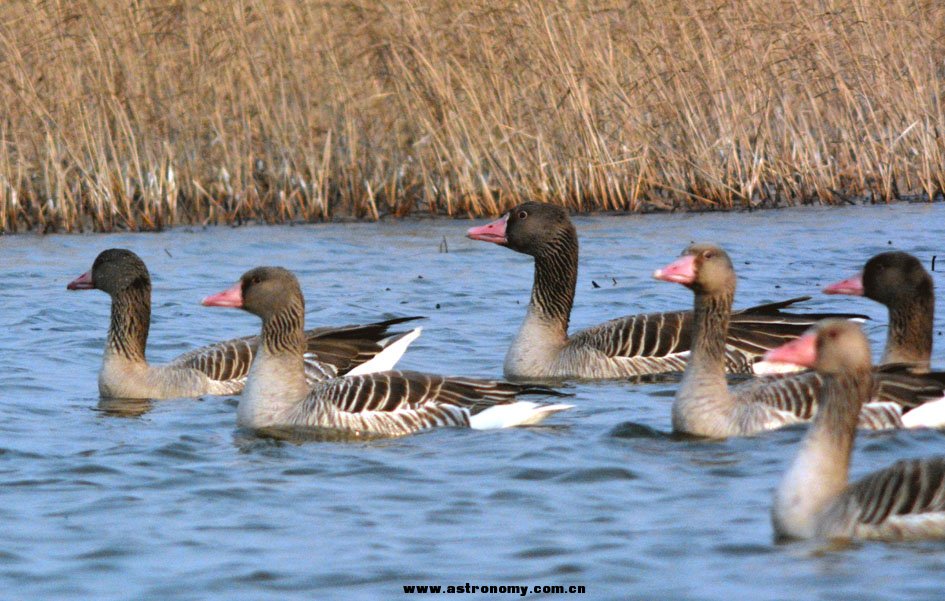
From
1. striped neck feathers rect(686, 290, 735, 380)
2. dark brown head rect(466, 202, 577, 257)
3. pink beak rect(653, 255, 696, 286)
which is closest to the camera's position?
pink beak rect(653, 255, 696, 286)

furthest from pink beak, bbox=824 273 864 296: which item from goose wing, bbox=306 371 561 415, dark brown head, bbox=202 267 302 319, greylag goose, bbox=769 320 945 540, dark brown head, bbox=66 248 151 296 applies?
dark brown head, bbox=66 248 151 296

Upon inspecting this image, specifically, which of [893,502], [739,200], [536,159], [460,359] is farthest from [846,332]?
[739,200]

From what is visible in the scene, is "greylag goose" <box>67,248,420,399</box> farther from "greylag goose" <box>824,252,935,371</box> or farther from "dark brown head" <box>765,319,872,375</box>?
"dark brown head" <box>765,319,872,375</box>

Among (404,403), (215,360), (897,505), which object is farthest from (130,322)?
(897,505)

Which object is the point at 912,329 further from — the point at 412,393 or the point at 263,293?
the point at 263,293

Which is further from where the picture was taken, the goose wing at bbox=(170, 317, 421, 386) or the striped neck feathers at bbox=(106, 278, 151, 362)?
the striped neck feathers at bbox=(106, 278, 151, 362)

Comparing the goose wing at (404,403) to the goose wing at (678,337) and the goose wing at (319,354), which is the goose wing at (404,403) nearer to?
the goose wing at (319,354)

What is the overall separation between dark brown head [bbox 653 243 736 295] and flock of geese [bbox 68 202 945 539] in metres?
0.01

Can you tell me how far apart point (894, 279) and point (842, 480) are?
3.11 metres

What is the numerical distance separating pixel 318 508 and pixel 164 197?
1164 centimetres

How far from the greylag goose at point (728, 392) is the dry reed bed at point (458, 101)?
8.37 metres

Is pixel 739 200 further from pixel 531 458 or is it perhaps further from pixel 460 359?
pixel 531 458

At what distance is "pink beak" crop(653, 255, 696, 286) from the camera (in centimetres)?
830

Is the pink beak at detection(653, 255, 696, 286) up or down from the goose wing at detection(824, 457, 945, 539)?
up
